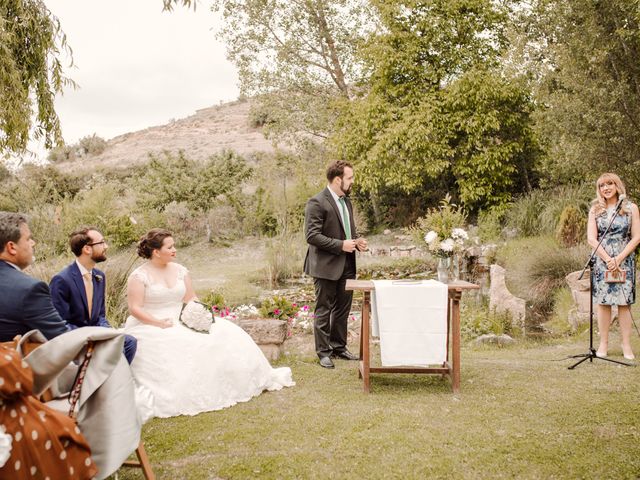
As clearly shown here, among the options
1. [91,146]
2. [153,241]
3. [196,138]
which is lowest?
[153,241]

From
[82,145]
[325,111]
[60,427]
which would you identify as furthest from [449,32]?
[82,145]

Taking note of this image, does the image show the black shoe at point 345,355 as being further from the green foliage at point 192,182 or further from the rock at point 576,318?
the green foliage at point 192,182

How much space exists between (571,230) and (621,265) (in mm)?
5448

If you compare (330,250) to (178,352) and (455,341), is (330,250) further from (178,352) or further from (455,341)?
(178,352)

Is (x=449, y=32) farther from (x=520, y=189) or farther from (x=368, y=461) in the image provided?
(x=368, y=461)

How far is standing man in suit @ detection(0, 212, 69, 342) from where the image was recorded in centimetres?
296

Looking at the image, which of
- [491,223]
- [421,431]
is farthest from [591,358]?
[491,223]

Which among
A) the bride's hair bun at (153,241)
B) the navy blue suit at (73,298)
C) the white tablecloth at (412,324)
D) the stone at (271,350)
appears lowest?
the stone at (271,350)

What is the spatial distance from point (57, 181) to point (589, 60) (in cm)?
2230

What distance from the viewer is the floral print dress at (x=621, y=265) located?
589 cm

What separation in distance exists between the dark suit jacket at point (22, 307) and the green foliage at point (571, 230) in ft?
32.9

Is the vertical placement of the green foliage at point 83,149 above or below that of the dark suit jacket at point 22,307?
above

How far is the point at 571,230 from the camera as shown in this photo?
1113 cm

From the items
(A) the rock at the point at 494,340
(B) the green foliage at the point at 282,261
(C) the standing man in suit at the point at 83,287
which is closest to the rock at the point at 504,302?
(A) the rock at the point at 494,340
